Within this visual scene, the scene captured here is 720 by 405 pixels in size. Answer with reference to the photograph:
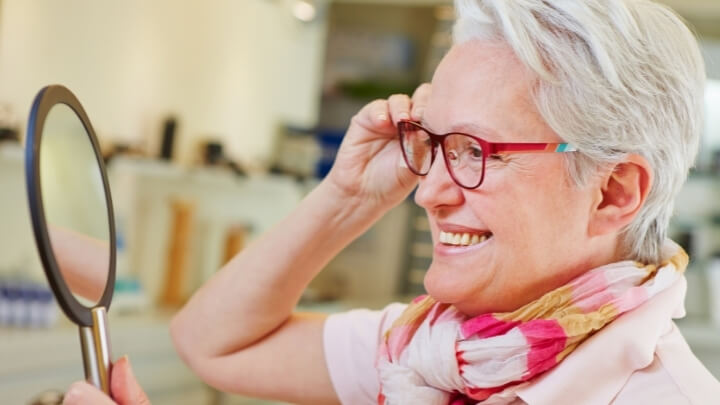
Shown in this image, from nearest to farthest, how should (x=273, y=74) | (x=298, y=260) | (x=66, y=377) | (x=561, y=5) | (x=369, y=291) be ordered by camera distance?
(x=561, y=5)
(x=298, y=260)
(x=66, y=377)
(x=273, y=74)
(x=369, y=291)

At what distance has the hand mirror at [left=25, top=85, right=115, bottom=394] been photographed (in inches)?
28.6

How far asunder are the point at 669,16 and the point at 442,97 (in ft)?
0.92

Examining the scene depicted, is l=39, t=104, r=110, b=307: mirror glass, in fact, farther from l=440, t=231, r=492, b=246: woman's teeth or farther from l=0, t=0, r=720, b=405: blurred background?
l=0, t=0, r=720, b=405: blurred background

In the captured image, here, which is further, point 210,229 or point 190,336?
point 210,229

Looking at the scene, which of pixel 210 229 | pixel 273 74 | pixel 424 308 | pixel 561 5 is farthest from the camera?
pixel 273 74

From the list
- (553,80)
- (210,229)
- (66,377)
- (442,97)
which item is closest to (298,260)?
(442,97)

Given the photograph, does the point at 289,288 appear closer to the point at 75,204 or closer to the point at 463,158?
the point at 463,158

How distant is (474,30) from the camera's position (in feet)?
3.71

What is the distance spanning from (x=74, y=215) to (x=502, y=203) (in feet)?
1.56

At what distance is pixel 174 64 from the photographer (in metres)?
4.13

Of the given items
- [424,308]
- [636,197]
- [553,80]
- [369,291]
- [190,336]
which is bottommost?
[369,291]

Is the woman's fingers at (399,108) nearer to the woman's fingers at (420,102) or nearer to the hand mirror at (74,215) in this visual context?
the woman's fingers at (420,102)

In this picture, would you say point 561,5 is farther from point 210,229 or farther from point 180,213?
point 210,229

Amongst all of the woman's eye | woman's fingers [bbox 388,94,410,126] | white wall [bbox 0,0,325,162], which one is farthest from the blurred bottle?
the woman's eye
